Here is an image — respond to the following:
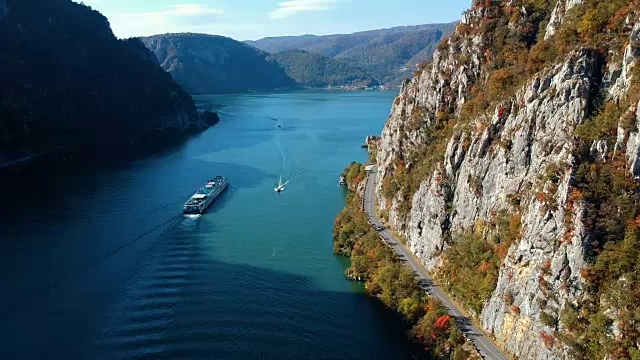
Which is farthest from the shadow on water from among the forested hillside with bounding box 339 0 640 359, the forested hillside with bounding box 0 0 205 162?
the forested hillside with bounding box 0 0 205 162

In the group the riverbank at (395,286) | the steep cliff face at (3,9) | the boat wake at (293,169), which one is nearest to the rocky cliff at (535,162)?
the riverbank at (395,286)

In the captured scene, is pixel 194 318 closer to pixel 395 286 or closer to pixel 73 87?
pixel 395 286

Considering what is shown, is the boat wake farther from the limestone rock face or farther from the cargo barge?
the limestone rock face

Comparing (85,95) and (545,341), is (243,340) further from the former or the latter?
(85,95)

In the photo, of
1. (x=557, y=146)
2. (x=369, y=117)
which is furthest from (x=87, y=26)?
(x=557, y=146)

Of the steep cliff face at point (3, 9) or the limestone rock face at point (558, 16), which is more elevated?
the steep cliff face at point (3, 9)

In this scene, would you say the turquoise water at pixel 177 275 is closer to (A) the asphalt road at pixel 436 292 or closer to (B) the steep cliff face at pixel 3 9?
(A) the asphalt road at pixel 436 292
